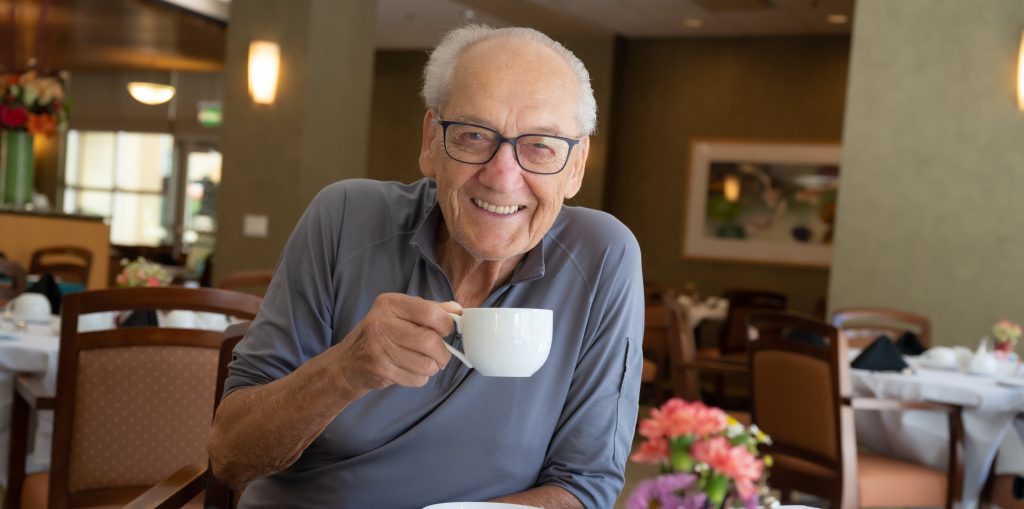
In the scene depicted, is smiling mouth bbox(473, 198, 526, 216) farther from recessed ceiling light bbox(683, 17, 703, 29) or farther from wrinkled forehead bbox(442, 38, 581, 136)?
recessed ceiling light bbox(683, 17, 703, 29)

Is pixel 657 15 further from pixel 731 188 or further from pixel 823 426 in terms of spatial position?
pixel 823 426

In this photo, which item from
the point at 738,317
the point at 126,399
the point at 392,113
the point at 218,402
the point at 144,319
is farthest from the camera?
the point at 392,113

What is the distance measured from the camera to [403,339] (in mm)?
1068

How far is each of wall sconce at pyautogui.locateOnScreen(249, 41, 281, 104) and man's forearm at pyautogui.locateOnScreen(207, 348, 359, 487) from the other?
5576mm

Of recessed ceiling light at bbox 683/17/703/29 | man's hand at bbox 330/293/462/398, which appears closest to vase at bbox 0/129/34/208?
recessed ceiling light at bbox 683/17/703/29

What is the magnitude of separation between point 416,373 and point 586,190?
8911 millimetres

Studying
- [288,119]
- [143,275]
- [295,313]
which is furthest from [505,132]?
[288,119]

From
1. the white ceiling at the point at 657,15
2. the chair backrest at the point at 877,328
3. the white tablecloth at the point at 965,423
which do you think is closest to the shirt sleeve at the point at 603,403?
the white tablecloth at the point at 965,423

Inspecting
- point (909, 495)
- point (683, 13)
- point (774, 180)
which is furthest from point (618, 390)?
point (774, 180)

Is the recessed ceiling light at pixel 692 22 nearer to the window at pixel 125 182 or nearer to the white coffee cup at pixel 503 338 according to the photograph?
the window at pixel 125 182

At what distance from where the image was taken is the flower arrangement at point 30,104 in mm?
7957

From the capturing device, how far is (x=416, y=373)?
1.09 metres

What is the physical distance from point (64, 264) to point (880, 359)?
5684 millimetres

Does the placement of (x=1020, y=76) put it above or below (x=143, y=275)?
above
